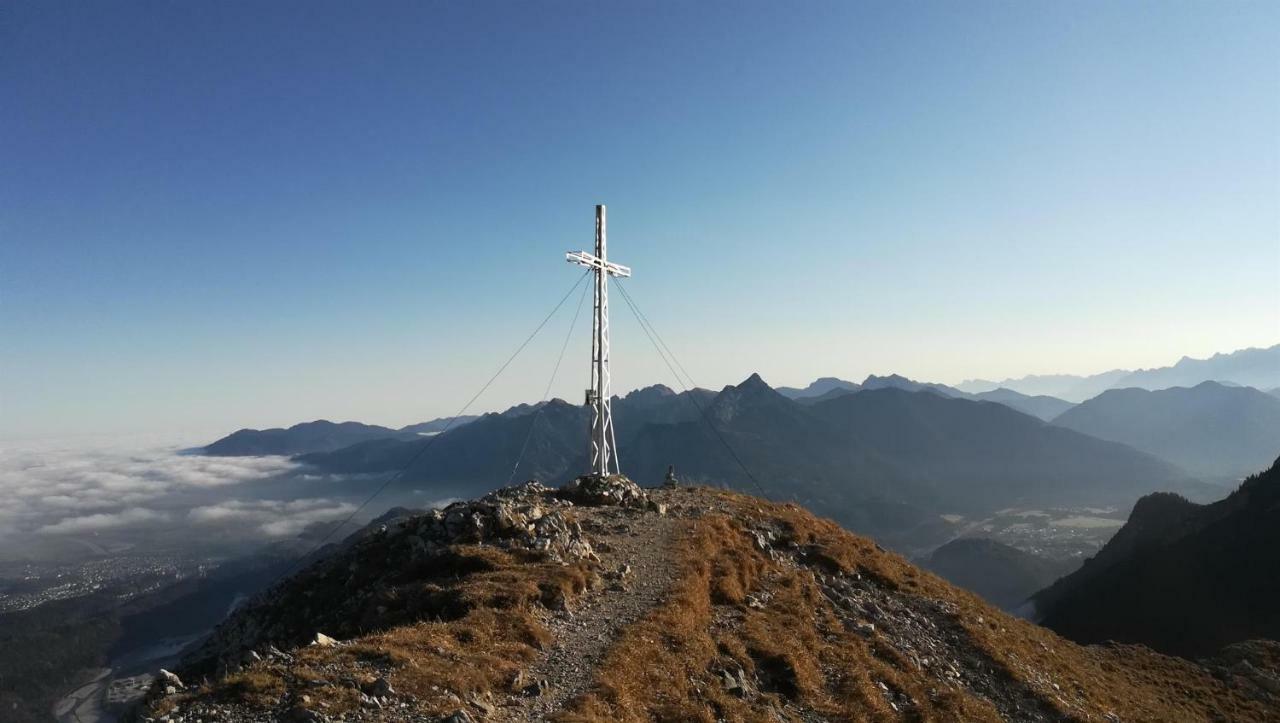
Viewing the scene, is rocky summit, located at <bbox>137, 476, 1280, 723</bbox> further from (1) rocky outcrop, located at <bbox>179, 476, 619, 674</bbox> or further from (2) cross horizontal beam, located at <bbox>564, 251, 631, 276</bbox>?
(2) cross horizontal beam, located at <bbox>564, 251, 631, 276</bbox>

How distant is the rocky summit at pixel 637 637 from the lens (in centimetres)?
1590

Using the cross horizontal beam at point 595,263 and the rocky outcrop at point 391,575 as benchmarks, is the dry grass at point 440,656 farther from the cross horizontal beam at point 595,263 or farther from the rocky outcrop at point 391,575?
the cross horizontal beam at point 595,263

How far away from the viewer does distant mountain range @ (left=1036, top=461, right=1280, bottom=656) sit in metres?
108

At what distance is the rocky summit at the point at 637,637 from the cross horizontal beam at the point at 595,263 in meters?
14.1

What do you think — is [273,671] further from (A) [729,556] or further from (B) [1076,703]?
(B) [1076,703]

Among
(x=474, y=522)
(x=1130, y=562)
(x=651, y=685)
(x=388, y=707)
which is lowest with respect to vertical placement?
(x=1130, y=562)

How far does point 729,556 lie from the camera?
1220 inches

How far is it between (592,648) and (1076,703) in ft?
75.0

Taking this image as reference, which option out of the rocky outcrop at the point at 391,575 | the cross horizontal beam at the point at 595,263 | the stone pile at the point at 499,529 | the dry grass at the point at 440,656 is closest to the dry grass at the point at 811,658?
the dry grass at the point at 440,656

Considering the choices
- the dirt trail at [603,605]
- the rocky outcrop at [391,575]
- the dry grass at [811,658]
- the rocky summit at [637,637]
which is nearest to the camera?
the rocky summit at [637,637]

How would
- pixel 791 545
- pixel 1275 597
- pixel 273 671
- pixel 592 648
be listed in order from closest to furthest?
pixel 273 671
pixel 592 648
pixel 791 545
pixel 1275 597

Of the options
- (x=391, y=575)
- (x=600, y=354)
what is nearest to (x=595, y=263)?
(x=600, y=354)

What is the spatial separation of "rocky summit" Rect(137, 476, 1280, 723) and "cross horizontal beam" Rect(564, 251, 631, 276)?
555 inches

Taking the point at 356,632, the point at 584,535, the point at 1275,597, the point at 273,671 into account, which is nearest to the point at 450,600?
the point at 356,632
